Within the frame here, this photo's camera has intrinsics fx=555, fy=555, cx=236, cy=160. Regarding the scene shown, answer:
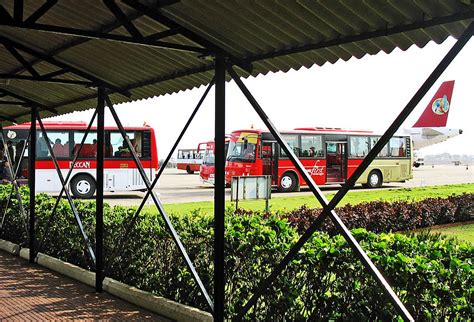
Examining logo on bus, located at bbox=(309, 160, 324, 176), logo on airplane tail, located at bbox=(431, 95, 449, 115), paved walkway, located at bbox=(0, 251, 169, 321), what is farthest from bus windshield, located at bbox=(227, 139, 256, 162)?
logo on airplane tail, located at bbox=(431, 95, 449, 115)

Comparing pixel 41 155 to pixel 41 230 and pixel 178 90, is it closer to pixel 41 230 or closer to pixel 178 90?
pixel 41 230

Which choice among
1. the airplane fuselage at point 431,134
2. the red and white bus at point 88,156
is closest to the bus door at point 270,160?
the red and white bus at point 88,156

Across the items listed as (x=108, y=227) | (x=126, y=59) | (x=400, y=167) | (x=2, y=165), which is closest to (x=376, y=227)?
(x=108, y=227)

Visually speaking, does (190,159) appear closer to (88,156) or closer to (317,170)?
(317,170)

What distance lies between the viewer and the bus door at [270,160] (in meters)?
26.5

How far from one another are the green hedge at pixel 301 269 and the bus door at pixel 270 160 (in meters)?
19.3

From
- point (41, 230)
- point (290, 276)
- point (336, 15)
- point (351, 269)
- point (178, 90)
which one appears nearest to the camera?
point (336, 15)

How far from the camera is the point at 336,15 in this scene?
11.9 feet

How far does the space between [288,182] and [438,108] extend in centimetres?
3415

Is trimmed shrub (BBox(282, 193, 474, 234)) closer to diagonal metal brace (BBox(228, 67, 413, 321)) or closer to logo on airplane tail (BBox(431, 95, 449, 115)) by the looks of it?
diagonal metal brace (BBox(228, 67, 413, 321))

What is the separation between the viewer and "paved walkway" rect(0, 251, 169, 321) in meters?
5.69

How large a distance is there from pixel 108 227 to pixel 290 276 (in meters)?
3.52

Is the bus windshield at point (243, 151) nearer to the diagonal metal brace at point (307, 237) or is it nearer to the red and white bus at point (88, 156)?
the red and white bus at point (88, 156)

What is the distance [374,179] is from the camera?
30500 millimetres
